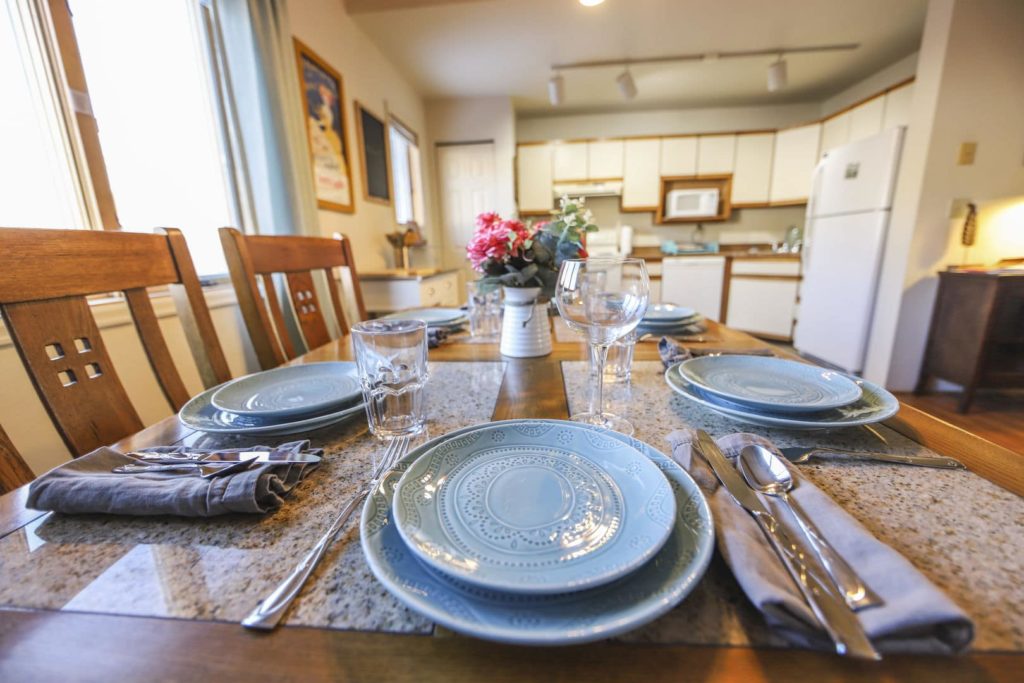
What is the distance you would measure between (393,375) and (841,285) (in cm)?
345

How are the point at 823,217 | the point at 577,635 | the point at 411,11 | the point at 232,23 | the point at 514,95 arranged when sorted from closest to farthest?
the point at 577,635 < the point at 232,23 < the point at 411,11 < the point at 823,217 < the point at 514,95

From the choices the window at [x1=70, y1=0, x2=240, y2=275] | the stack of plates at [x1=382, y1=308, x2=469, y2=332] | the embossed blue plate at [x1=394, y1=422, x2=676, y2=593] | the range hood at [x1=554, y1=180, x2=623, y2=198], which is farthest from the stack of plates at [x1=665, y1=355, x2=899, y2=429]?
the range hood at [x1=554, y1=180, x2=623, y2=198]

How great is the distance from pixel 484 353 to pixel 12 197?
1.26m

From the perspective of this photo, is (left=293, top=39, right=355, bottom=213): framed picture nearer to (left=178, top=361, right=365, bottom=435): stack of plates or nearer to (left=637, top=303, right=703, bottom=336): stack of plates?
(left=178, top=361, right=365, bottom=435): stack of plates

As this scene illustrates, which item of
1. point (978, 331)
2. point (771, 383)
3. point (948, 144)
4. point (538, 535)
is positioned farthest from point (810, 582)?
point (948, 144)

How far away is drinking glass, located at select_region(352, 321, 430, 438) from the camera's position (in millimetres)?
524

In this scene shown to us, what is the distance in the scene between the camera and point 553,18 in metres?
2.47

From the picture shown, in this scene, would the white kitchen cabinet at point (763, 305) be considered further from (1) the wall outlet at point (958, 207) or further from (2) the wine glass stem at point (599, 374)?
(2) the wine glass stem at point (599, 374)

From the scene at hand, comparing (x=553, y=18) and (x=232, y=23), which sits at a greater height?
(x=553, y=18)

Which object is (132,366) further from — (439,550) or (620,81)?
(620,81)

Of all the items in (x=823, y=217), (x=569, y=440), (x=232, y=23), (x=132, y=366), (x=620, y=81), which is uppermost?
(x=620, y=81)

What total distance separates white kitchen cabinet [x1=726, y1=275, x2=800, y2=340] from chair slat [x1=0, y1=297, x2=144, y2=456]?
4.33 m

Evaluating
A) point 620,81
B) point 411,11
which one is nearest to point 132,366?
point 411,11

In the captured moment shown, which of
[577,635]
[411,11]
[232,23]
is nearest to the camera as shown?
[577,635]
